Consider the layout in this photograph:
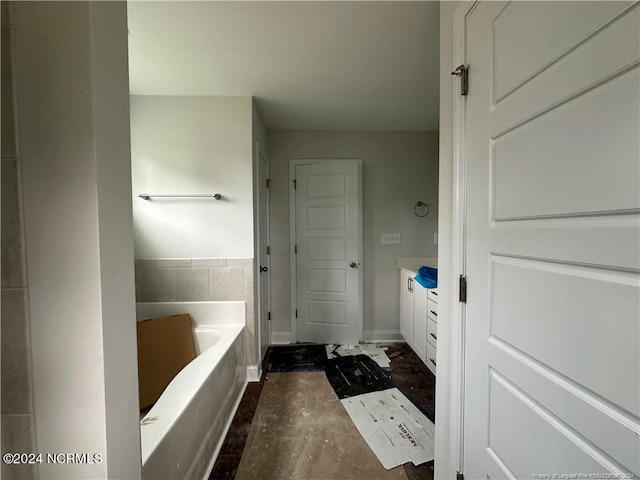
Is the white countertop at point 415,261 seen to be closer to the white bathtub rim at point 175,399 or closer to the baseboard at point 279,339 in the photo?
the baseboard at point 279,339

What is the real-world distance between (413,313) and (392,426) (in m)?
1.02

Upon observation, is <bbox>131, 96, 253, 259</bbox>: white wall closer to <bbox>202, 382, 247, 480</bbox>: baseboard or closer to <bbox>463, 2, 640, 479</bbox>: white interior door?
<bbox>202, 382, 247, 480</bbox>: baseboard

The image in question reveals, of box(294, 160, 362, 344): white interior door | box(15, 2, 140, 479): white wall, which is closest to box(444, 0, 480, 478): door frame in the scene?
box(15, 2, 140, 479): white wall

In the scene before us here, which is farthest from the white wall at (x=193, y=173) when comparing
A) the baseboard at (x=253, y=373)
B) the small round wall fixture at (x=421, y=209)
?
the small round wall fixture at (x=421, y=209)

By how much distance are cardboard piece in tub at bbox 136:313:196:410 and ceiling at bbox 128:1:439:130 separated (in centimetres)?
178

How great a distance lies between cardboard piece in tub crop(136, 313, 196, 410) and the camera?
149cm

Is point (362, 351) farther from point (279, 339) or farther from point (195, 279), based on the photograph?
point (195, 279)

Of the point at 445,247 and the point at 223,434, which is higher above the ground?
the point at 445,247

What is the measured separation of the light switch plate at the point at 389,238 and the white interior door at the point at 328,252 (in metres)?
0.30

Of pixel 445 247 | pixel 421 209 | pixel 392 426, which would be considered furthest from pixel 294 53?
pixel 392 426

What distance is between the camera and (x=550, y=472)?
58 cm

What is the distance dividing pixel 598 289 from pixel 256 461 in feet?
5.34

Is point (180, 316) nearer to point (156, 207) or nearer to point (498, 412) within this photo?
point (156, 207)

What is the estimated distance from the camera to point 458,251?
0.90m
